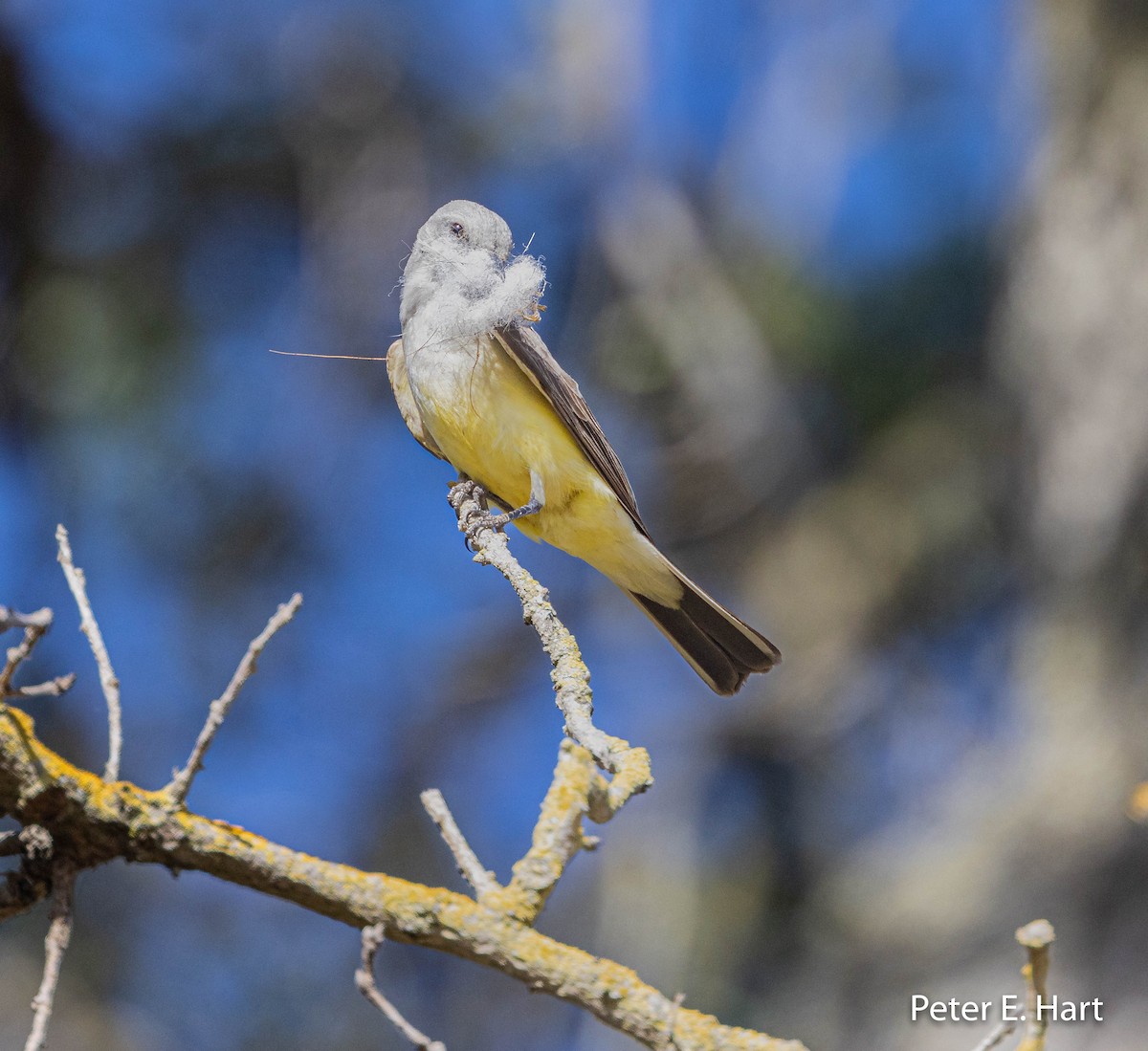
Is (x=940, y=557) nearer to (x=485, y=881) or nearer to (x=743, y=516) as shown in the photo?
(x=743, y=516)

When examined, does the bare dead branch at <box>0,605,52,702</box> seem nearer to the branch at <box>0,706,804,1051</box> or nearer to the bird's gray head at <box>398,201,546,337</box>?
the branch at <box>0,706,804,1051</box>

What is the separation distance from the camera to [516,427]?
3002 millimetres

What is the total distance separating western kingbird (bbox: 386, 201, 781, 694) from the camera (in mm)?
2574

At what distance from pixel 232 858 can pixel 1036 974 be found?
1.01m

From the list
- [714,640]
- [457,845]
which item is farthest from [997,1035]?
[714,640]

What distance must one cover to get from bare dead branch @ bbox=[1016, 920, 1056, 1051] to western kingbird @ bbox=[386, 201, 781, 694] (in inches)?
55.1

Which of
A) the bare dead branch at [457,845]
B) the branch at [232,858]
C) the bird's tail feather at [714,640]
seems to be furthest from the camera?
the bird's tail feather at [714,640]

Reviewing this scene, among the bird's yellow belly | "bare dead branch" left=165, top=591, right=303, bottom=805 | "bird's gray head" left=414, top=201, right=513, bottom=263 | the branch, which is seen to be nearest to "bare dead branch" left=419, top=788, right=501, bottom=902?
the branch

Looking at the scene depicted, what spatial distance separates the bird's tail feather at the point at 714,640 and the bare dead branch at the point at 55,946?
172 cm

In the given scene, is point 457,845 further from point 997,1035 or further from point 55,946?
point 997,1035

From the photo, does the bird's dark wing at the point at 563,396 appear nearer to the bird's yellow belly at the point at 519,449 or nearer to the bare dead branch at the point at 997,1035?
the bird's yellow belly at the point at 519,449

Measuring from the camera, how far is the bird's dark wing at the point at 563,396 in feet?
9.61

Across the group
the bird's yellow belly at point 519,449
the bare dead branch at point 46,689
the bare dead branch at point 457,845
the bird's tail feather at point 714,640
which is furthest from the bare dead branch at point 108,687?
the bird's tail feather at point 714,640

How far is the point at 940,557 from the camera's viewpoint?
8406mm
